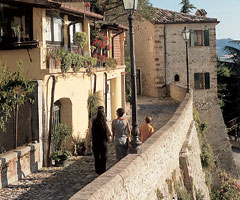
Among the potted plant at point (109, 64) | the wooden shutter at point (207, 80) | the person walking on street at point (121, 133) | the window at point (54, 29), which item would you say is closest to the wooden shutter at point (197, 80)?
the wooden shutter at point (207, 80)

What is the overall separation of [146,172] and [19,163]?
11.1ft

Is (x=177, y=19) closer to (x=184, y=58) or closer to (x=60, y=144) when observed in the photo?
(x=184, y=58)

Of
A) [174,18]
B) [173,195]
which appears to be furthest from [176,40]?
[173,195]

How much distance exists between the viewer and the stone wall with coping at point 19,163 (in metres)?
8.27

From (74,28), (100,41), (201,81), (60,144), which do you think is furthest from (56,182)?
(201,81)

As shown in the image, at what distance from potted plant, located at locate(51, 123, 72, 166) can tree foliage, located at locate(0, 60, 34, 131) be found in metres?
1.72

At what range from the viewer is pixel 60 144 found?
36.7 ft

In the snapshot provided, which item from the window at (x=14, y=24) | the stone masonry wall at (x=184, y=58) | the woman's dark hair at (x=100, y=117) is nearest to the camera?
the woman's dark hair at (x=100, y=117)

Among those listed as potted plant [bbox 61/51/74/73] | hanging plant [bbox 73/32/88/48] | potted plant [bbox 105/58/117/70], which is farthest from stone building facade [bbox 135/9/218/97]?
potted plant [bbox 61/51/74/73]

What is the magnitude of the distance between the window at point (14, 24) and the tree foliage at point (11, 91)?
118cm

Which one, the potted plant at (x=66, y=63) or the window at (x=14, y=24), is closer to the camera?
the window at (x=14, y=24)

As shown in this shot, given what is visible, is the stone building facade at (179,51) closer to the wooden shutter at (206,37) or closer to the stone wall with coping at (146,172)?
the wooden shutter at (206,37)

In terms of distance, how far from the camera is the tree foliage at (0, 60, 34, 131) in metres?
9.11

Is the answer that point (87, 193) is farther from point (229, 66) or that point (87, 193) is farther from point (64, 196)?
point (229, 66)
